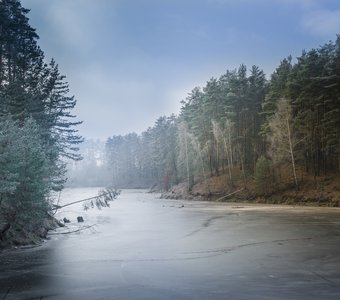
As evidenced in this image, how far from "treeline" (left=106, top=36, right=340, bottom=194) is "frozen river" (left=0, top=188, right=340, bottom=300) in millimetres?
24244

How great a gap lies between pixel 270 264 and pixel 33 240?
13.9m

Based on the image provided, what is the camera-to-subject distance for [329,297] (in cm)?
1009

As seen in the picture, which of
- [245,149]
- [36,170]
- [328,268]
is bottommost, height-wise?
[328,268]

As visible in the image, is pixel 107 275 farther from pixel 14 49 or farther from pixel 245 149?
pixel 245 149

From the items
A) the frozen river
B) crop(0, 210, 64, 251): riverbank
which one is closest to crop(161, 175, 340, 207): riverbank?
the frozen river

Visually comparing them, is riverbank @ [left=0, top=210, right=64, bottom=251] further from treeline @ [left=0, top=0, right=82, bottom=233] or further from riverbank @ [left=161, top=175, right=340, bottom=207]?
riverbank @ [left=161, top=175, right=340, bottom=207]

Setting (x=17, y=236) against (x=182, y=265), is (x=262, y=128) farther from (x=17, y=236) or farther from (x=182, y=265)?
(x=182, y=265)

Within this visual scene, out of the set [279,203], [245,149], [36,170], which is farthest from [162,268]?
[245,149]

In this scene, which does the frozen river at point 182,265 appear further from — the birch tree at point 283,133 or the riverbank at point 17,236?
the birch tree at point 283,133

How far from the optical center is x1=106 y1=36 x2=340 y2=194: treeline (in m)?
49.2

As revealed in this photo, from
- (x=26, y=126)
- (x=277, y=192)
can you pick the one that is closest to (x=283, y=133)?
(x=277, y=192)

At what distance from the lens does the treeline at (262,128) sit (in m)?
49.2

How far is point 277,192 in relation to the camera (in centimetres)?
5112

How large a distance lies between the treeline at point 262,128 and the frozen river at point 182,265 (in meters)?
24.2
